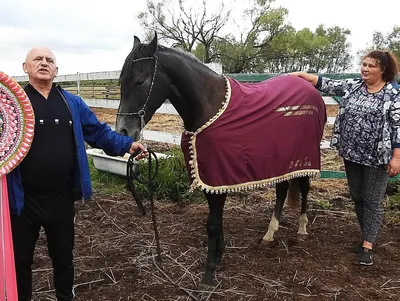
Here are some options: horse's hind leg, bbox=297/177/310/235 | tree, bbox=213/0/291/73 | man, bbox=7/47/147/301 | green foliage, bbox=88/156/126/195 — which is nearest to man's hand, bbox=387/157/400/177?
horse's hind leg, bbox=297/177/310/235

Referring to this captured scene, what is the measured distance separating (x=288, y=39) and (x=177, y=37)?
1084 cm

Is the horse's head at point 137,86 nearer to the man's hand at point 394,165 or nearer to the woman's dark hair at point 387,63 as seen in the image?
the woman's dark hair at point 387,63

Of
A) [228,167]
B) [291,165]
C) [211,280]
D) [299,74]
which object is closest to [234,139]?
[228,167]

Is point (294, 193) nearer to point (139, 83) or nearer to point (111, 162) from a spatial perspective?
point (139, 83)

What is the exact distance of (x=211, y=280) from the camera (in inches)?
103

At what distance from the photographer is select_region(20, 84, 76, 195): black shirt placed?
1925 mm

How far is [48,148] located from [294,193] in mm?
2399

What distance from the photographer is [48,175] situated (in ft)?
6.40

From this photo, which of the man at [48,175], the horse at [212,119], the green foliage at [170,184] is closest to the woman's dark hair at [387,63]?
the horse at [212,119]

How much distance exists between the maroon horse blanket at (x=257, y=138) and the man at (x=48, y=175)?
2.55 ft

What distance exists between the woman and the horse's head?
1.50 m

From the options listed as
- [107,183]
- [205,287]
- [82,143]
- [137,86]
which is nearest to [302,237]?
[205,287]

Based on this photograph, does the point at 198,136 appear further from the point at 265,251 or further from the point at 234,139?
the point at 265,251

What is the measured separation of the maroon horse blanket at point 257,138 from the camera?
8.23 ft
